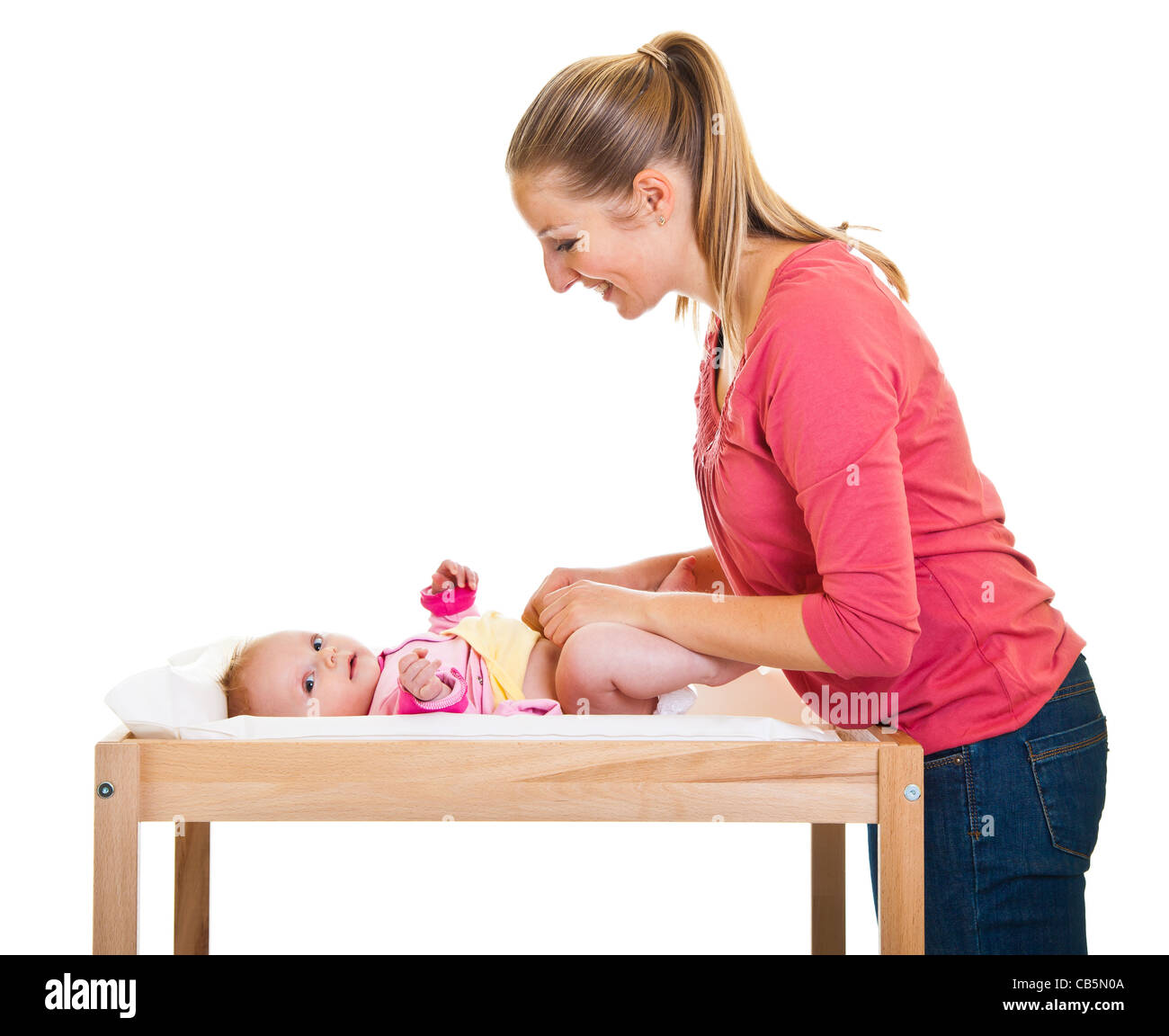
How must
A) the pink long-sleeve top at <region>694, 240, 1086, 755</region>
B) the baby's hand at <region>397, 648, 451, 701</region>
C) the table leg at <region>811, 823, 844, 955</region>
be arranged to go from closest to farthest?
the pink long-sleeve top at <region>694, 240, 1086, 755</region> < the baby's hand at <region>397, 648, 451, 701</region> < the table leg at <region>811, 823, 844, 955</region>

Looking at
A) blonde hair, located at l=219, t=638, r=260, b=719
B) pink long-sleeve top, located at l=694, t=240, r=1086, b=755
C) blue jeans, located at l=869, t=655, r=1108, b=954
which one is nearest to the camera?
pink long-sleeve top, located at l=694, t=240, r=1086, b=755

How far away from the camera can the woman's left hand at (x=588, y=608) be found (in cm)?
153

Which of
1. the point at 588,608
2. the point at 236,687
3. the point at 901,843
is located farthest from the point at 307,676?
the point at 901,843

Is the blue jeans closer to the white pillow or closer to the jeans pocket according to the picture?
the jeans pocket

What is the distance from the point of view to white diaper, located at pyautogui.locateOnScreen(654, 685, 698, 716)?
1651 mm

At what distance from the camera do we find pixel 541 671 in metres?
1.77

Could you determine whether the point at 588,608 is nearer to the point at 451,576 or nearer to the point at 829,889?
the point at 451,576

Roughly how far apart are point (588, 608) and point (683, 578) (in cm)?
38

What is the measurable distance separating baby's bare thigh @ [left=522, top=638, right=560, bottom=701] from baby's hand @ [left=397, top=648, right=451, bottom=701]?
206 millimetres

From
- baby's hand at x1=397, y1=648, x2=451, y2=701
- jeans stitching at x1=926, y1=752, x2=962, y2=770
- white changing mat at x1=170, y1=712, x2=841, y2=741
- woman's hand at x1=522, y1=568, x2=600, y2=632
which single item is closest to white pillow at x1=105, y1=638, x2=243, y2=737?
white changing mat at x1=170, y1=712, x2=841, y2=741

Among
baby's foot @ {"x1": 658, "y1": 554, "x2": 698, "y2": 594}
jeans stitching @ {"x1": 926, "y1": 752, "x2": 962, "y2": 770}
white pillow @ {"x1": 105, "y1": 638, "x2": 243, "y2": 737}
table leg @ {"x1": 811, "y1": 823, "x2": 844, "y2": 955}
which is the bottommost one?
table leg @ {"x1": 811, "y1": 823, "x2": 844, "y2": 955}

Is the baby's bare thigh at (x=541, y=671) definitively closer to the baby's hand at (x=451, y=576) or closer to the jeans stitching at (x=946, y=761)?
the baby's hand at (x=451, y=576)
